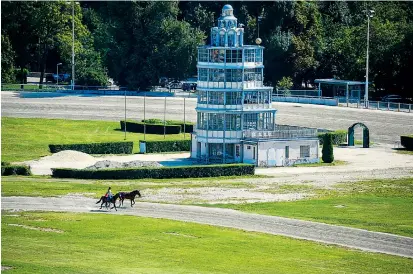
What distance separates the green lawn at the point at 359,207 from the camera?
84312mm

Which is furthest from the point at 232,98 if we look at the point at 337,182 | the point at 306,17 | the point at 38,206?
the point at 306,17

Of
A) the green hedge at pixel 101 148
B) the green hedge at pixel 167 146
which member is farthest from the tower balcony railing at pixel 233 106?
the green hedge at pixel 101 148

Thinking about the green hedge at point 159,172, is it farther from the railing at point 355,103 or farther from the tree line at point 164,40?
the tree line at point 164,40

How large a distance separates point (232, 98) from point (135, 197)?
85.5ft

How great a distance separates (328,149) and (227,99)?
1109 cm

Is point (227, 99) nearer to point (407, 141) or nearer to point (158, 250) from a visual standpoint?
point (407, 141)

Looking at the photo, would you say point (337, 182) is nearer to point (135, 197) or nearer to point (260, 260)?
point (135, 197)

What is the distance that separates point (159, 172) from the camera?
106250 millimetres

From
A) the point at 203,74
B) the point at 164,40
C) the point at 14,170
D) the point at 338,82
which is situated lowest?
the point at 14,170

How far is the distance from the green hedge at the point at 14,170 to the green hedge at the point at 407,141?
4271 centimetres

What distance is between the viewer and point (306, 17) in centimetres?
18488

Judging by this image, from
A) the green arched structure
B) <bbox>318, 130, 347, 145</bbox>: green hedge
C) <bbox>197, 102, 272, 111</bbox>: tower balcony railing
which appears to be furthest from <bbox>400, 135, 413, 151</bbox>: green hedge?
<bbox>197, 102, 272, 111</bbox>: tower balcony railing

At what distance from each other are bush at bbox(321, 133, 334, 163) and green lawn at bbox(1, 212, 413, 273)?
3762 centimetres

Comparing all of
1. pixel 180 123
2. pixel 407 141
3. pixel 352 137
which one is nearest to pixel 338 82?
pixel 180 123
